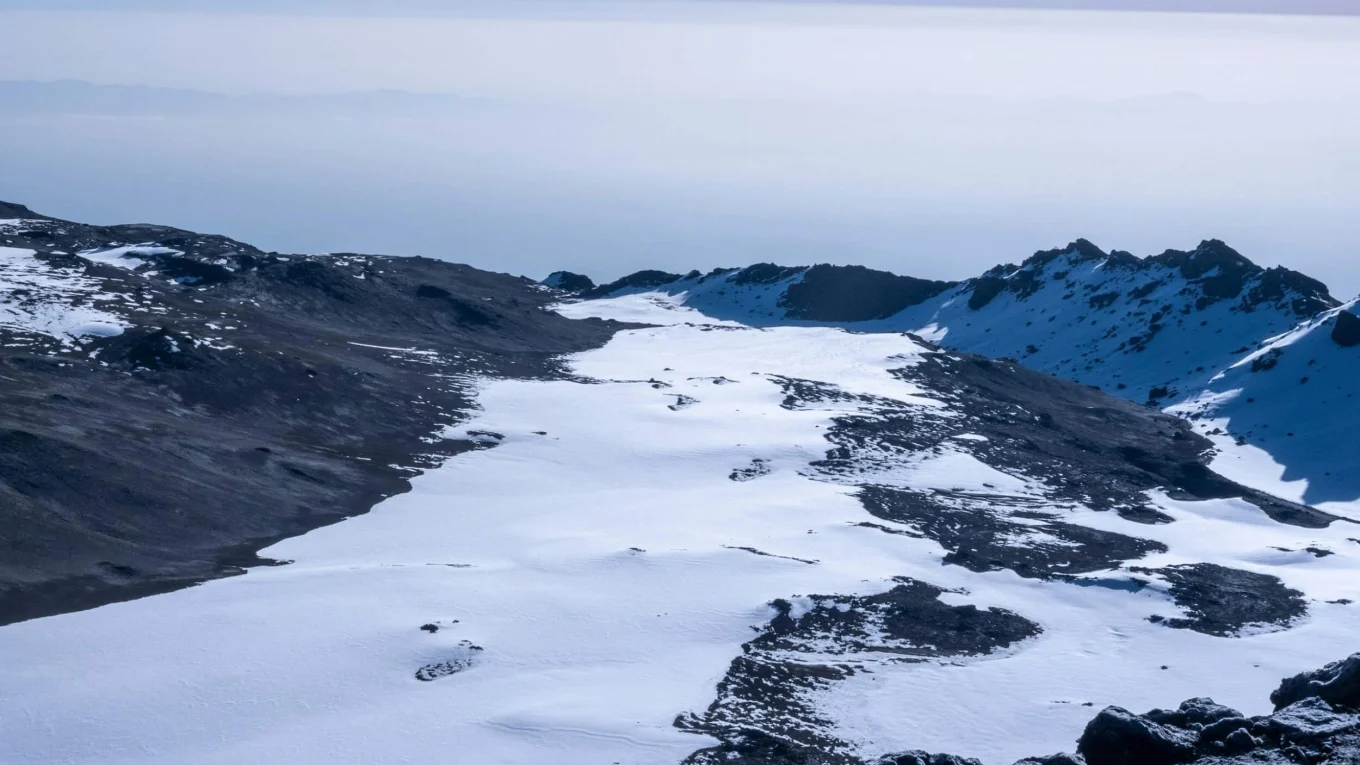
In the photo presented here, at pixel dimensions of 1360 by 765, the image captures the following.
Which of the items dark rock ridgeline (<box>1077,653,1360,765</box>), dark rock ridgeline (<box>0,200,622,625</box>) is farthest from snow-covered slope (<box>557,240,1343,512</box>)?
dark rock ridgeline (<box>1077,653,1360,765</box>)

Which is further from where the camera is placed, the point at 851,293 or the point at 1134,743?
the point at 851,293

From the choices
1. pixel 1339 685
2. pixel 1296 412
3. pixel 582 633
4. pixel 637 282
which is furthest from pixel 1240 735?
pixel 637 282

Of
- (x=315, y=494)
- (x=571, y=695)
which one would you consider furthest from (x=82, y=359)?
(x=571, y=695)

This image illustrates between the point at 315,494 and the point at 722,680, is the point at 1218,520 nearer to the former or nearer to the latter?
the point at 722,680

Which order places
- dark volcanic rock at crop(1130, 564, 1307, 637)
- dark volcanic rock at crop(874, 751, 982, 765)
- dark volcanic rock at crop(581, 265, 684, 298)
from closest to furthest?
dark volcanic rock at crop(874, 751, 982, 765) < dark volcanic rock at crop(1130, 564, 1307, 637) < dark volcanic rock at crop(581, 265, 684, 298)

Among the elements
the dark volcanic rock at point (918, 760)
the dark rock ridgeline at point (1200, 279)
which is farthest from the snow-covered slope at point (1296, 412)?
the dark volcanic rock at point (918, 760)

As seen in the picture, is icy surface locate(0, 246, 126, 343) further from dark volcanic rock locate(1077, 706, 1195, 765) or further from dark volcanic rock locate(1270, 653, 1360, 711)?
dark volcanic rock locate(1270, 653, 1360, 711)

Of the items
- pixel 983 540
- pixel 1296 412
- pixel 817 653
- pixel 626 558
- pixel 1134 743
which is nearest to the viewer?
pixel 1134 743

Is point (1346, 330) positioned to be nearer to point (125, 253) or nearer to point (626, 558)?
point (626, 558)
